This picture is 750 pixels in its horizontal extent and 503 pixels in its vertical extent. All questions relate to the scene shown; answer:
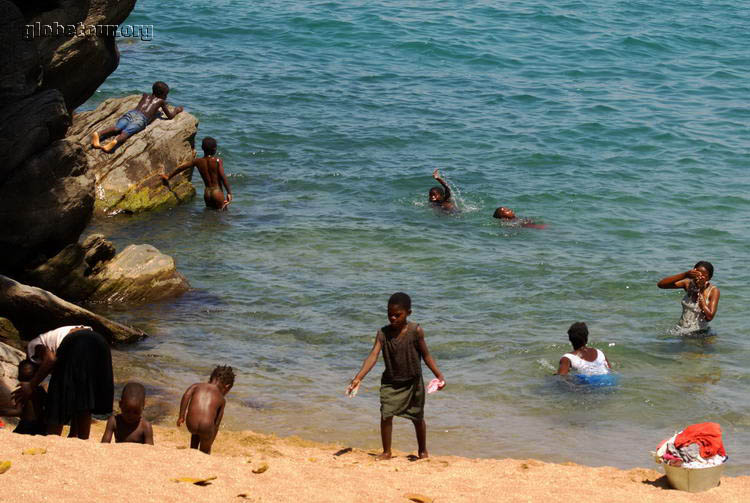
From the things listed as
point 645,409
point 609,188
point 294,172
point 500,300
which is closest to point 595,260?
point 500,300

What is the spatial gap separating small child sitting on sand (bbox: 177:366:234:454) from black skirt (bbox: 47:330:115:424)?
2.41ft

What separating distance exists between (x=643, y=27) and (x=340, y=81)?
11.9 metres

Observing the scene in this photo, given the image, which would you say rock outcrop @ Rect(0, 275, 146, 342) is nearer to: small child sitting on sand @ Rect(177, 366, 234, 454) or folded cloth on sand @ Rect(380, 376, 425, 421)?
small child sitting on sand @ Rect(177, 366, 234, 454)

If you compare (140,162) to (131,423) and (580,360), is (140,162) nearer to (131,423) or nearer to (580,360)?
(580,360)

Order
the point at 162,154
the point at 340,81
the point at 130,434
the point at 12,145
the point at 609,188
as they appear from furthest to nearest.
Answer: the point at 340,81 → the point at 609,188 → the point at 162,154 → the point at 12,145 → the point at 130,434

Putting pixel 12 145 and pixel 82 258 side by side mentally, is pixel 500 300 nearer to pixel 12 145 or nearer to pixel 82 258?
pixel 82 258

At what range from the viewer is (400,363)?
28.9 feet

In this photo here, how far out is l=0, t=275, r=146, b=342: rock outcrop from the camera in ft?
36.1

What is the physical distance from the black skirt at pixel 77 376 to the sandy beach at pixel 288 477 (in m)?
0.54

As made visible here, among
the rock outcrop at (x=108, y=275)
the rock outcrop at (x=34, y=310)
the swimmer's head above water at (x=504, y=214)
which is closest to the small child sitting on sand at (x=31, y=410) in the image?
the rock outcrop at (x=34, y=310)

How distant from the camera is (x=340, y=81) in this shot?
27453mm

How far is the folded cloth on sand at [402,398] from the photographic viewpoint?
8898 mm

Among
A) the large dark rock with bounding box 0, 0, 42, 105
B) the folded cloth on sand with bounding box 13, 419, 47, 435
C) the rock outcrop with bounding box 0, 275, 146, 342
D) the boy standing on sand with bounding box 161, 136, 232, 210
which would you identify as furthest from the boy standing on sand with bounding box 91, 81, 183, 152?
the folded cloth on sand with bounding box 13, 419, 47, 435

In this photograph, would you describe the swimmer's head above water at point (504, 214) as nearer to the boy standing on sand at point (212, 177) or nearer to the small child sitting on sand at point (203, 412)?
the boy standing on sand at point (212, 177)
